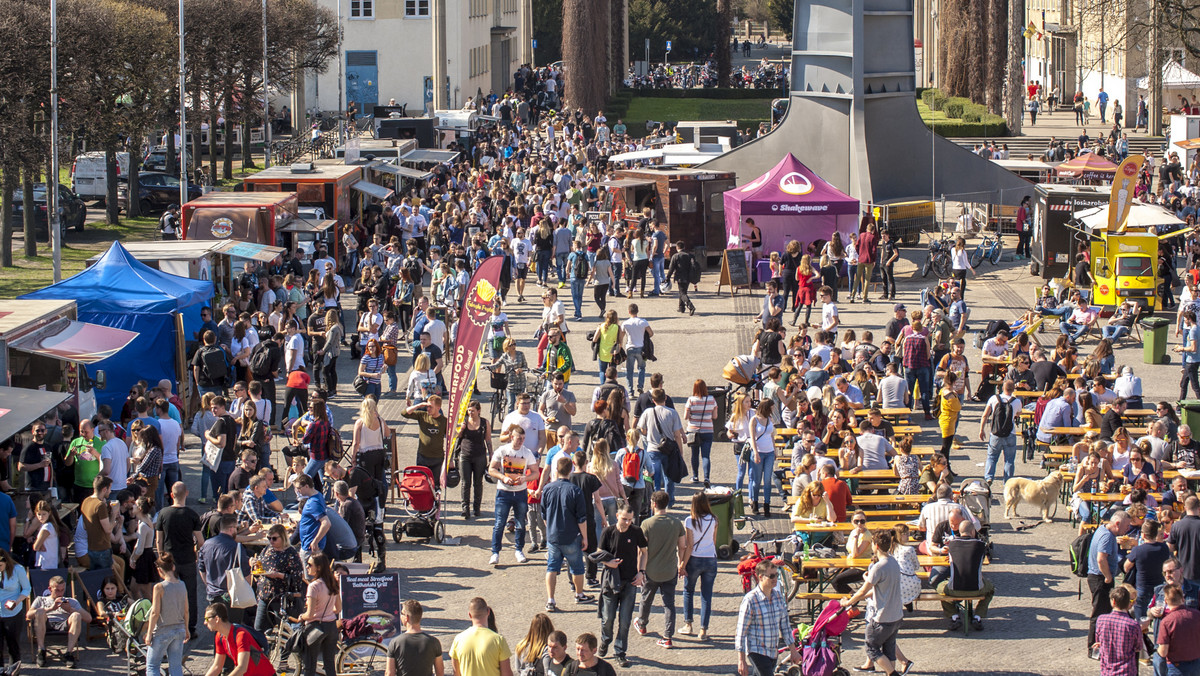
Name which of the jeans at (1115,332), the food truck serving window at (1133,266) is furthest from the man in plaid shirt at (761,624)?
the food truck serving window at (1133,266)

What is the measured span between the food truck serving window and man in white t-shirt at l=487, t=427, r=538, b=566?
1566 cm

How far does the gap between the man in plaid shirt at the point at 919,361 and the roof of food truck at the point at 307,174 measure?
15400mm

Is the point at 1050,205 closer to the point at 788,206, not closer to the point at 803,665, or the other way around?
the point at 788,206

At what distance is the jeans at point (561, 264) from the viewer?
92.6ft

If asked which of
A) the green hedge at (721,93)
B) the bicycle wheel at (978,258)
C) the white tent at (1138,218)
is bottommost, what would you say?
the bicycle wheel at (978,258)

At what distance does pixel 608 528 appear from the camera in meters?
11.3

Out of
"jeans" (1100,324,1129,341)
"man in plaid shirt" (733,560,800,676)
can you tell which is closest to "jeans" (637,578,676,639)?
"man in plaid shirt" (733,560,800,676)

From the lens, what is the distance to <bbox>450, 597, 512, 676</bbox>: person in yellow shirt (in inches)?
363

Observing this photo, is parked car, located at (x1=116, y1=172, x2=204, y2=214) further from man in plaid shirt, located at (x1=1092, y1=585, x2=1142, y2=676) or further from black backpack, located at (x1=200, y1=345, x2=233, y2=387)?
man in plaid shirt, located at (x1=1092, y1=585, x2=1142, y2=676)

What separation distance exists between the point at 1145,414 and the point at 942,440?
233 centimetres

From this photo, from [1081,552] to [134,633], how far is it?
772 centimetres

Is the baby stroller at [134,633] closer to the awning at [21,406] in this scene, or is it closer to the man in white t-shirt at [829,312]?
the awning at [21,406]

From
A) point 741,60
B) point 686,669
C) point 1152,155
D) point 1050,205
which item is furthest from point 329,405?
point 741,60

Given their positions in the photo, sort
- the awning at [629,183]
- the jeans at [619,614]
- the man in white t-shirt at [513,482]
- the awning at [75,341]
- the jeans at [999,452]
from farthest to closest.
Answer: the awning at [629,183] < the awning at [75,341] < the jeans at [999,452] < the man in white t-shirt at [513,482] < the jeans at [619,614]
